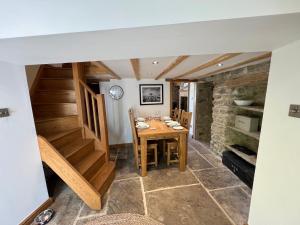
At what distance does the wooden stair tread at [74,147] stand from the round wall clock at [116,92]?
5.20 ft

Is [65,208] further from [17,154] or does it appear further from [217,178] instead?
[217,178]

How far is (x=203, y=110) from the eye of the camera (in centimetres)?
424

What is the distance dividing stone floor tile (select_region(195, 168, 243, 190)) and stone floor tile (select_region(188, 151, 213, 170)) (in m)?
0.15

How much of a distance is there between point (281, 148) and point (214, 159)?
2.30 meters

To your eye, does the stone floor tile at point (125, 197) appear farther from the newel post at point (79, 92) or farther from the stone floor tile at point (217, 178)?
the newel post at point (79, 92)

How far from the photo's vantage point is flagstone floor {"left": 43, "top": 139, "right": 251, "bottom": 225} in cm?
172

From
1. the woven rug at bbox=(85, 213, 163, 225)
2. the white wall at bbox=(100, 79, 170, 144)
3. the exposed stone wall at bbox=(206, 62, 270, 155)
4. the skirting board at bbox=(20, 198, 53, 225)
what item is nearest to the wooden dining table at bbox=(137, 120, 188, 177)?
the woven rug at bbox=(85, 213, 163, 225)

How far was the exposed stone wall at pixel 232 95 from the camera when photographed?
7.27 ft

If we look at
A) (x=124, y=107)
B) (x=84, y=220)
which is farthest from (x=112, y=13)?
(x=124, y=107)

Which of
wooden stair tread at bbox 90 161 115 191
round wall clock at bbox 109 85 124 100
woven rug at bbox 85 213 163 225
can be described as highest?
round wall clock at bbox 109 85 124 100

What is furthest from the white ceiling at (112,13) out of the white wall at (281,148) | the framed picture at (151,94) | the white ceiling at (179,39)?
the framed picture at (151,94)

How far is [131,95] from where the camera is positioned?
4.00 m

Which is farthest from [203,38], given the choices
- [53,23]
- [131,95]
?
[131,95]

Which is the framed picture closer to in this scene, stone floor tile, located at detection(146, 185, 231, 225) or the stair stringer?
stone floor tile, located at detection(146, 185, 231, 225)
